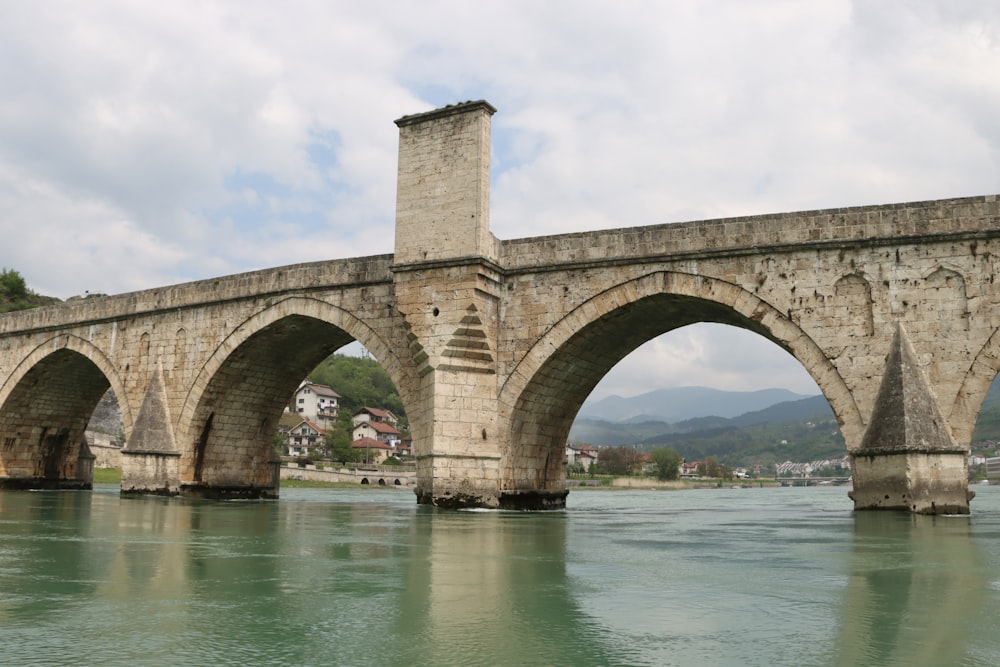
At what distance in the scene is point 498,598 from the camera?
19.4ft

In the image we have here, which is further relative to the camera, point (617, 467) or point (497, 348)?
point (617, 467)

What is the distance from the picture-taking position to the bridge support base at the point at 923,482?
12312 mm

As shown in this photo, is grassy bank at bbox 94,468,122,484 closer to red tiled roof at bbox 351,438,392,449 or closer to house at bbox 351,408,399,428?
red tiled roof at bbox 351,438,392,449

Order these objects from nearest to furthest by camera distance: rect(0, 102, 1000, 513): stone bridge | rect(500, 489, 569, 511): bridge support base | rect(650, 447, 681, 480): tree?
rect(0, 102, 1000, 513): stone bridge, rect(500, 489, 569, 511): bridge support base, rect(650, 447, 681, 480): tree

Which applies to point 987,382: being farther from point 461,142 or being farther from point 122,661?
point 122,661

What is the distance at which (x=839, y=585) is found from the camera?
645 centimetres

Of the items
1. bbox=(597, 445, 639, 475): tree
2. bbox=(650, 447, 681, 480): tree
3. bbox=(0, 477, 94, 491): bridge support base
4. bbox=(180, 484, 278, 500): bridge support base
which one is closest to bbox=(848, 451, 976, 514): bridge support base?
bbox=(180, 484, 278, 500): bridge support base

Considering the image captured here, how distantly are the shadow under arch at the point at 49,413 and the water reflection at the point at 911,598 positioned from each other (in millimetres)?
20695

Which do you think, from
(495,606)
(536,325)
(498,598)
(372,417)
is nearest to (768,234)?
(536,325)

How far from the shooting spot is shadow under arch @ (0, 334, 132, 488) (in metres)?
25.0

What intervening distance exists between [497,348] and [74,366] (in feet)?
49.3

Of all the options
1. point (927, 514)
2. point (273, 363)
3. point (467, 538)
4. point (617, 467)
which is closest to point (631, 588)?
point (467, 538)

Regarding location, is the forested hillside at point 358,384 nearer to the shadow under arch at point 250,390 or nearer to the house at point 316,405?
the house at point 316,405

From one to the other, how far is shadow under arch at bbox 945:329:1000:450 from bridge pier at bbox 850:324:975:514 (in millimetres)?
297
